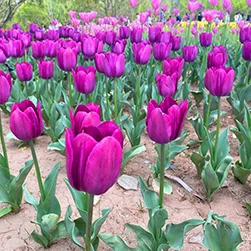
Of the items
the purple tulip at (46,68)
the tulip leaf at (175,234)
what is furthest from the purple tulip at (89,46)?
the tulip leaf at (175,234)

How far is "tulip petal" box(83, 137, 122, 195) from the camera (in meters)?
Result: 0.91

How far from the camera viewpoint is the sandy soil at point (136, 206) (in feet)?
5.87

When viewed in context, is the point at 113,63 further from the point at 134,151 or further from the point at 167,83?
the point at 134,151

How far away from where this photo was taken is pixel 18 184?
1.78m

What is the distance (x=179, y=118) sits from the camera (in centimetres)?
135

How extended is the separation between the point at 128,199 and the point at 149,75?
1.92m

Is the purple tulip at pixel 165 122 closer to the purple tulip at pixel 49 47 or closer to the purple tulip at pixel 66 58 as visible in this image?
the purple tulip at pixel 66 58

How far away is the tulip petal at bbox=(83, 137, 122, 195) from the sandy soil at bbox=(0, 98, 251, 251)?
874 millimetres

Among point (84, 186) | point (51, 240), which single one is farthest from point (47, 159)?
point (84, 186)

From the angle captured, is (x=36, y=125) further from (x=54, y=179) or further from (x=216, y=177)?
(x=216, y=177)

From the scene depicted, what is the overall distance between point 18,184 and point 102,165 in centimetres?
98


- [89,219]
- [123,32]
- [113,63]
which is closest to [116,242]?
[89,219]

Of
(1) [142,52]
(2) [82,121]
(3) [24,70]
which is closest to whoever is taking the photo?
(2) [82,121]

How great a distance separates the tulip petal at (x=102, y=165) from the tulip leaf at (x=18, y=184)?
77cm
